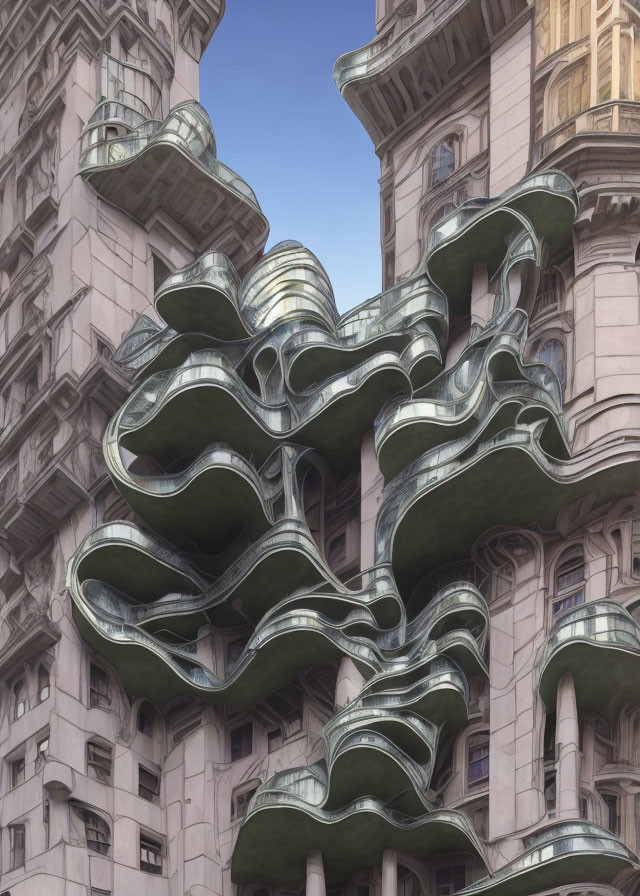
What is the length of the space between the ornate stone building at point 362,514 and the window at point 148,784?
17 centimetres

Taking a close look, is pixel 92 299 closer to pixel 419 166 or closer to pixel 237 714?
pixel 419 166

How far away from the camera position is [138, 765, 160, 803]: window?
55.8 metres

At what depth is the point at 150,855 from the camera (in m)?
54.6

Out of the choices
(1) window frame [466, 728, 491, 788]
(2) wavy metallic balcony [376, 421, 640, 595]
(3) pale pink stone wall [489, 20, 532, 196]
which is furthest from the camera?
(3) pale pink stone wall [489, 20, 532, 196]

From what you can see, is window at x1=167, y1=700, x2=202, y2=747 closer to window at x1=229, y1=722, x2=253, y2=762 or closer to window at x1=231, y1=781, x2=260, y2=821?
window at x1=229, y1=722, x2=253, y2=762

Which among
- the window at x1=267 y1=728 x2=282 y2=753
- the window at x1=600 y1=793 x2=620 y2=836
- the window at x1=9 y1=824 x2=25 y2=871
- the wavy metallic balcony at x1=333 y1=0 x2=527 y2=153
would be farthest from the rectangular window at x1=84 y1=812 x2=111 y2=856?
the wavy metallic balcony at x1=333 y1=0 x2=527 y2=153

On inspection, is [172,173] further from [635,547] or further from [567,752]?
[567,752]

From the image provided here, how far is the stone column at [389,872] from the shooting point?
4853 centimetres

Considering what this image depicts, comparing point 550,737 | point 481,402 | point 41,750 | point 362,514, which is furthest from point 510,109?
point 41,750

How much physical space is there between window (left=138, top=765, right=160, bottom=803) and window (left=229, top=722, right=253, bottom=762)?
2353mm

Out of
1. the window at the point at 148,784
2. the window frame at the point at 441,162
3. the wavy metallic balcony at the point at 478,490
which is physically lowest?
the window at the point at 148,784

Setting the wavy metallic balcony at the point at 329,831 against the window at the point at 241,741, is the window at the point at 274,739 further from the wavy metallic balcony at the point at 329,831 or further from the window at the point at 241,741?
the wavy metallic balcony at the point at 329,831

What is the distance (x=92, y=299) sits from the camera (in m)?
65.7

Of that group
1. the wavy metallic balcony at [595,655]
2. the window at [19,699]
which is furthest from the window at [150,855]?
the wavy metallic balcony at [595,655]
